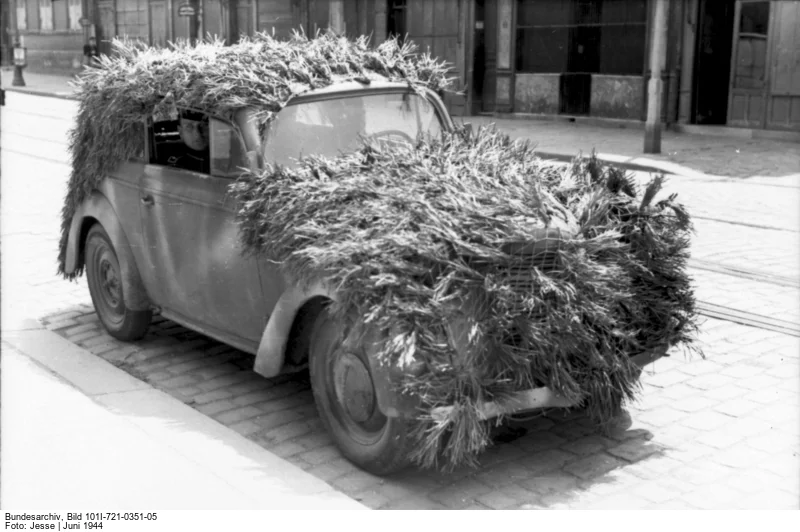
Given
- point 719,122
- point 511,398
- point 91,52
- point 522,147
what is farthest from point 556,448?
point 91,52

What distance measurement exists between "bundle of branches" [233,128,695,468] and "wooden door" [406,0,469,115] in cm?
1994

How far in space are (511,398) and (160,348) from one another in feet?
10.5

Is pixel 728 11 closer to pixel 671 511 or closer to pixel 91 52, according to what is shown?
pixel 671 511

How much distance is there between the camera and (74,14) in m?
42.9

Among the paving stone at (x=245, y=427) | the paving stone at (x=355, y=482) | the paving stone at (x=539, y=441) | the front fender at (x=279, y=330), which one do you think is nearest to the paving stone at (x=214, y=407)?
the paving stone at (x=245, y=427)

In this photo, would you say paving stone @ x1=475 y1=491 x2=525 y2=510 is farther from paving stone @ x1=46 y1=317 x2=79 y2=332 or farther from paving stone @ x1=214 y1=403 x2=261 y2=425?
paving stone @ x1=46 y1=317 x2=79 y2=332

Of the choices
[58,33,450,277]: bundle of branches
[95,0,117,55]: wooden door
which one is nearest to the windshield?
[58,33,450,277]: bundle of branches

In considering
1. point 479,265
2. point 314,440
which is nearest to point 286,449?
point 314,440

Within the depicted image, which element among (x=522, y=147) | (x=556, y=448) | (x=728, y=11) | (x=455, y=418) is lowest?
(x=556, y=448)

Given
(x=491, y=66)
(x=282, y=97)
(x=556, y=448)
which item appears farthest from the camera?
(x=491, y=66)

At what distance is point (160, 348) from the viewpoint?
670 cm

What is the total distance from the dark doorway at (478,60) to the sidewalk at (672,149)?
1977 mm

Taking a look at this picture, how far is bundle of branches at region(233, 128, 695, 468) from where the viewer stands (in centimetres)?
423

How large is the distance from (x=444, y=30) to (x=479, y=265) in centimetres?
2179
